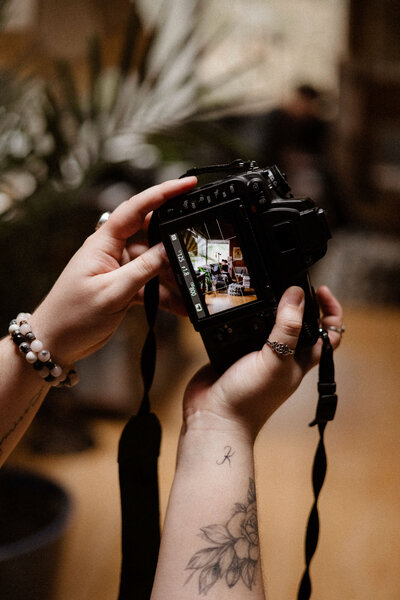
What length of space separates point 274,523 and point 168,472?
26 cm

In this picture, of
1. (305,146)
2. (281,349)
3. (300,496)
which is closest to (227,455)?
(281,349)

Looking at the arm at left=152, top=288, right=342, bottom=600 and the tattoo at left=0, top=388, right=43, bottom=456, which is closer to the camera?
the arm at left=152, top=288, right=342, bottom=600

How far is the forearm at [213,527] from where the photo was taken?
56 centimetres

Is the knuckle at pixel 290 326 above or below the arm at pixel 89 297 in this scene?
below

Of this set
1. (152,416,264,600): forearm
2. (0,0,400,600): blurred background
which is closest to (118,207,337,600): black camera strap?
(152,416,264,600): forearm

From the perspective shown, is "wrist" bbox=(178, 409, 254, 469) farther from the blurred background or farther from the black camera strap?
the blurred background

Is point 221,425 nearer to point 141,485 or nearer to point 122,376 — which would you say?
point 141,485

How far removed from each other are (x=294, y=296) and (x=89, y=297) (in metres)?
0.23

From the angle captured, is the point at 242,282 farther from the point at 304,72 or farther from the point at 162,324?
the point at 304,72

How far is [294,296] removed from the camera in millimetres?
638

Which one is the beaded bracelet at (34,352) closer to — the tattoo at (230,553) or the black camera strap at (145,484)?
the black camera strap at (145,484)

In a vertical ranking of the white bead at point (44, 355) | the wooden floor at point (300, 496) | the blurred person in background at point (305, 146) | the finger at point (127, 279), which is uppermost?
the finger at point (127, 279)

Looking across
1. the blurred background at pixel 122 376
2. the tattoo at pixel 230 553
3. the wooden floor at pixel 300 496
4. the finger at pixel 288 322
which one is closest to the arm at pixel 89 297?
the finger at pixel 288 322

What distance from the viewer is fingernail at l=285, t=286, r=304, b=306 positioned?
2.08 ft
